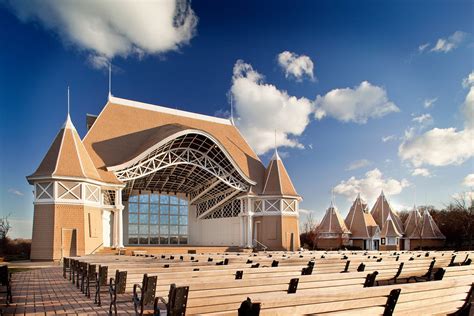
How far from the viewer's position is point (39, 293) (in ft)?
29.6

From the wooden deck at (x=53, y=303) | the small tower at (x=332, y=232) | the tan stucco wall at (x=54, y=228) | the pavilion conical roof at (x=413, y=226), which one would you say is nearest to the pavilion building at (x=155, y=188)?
the tan stucco wall at (x=54, y=228)

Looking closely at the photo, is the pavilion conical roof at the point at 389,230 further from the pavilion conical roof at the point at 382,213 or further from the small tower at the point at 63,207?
the small tower at the point at 63,207

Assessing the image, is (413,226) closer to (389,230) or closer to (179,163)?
(389,230)

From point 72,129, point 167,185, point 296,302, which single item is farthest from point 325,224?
point 296,302

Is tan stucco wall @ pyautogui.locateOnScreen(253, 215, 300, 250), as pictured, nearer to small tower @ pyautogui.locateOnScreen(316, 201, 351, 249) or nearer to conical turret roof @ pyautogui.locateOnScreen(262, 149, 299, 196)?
conical turret roof @ pyautogui.locateOnScreen(262, 149, 299, 196)

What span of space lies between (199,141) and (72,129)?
34.2ft

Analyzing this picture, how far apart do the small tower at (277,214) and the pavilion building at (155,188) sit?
9 centimetres

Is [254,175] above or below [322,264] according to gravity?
above

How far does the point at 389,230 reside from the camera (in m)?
43.3

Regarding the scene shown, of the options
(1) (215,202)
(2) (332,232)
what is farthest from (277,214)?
(2) (332,232)

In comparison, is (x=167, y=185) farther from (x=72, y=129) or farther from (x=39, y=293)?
(x=39, y=293)

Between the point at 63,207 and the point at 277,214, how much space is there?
1749cm

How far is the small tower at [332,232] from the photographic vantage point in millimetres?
42406

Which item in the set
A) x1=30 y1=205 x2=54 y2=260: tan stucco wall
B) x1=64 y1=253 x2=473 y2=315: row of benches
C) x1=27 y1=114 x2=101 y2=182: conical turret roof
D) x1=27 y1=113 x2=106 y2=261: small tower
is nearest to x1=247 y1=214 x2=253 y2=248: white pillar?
x1=27 y1=113 x2=106 y2=261: small tower
